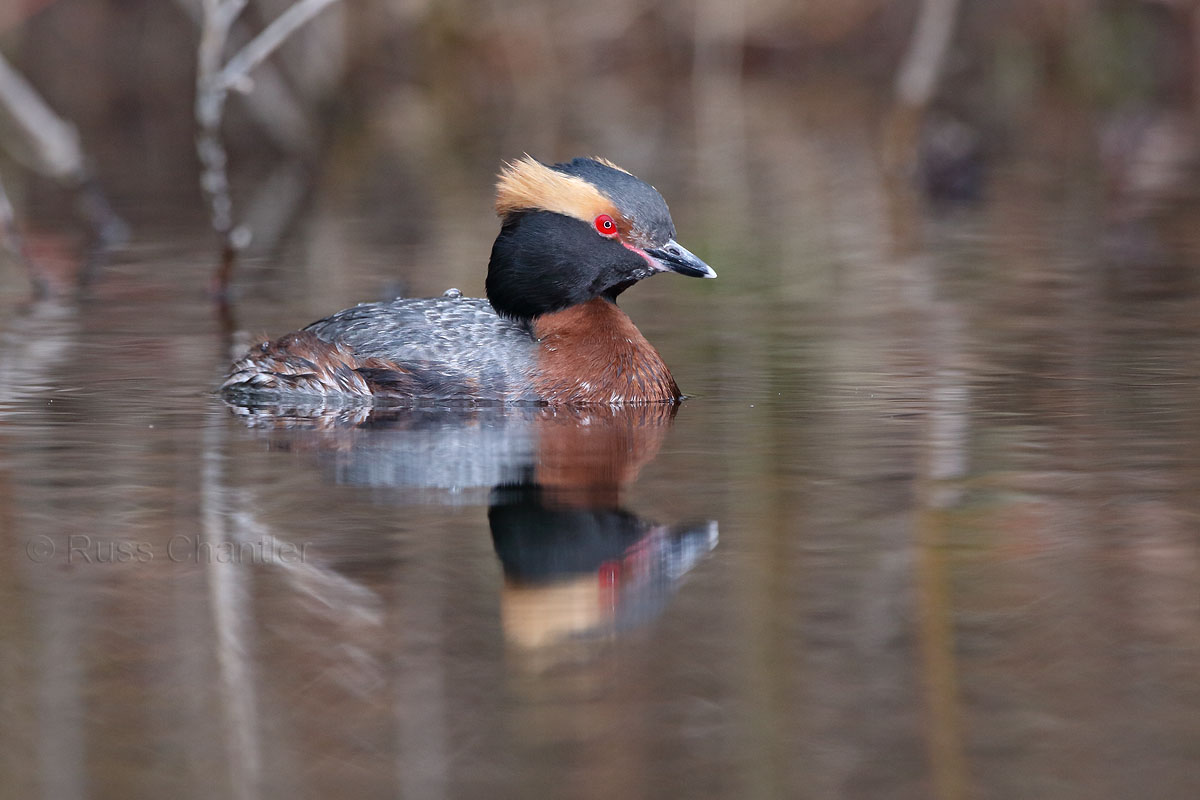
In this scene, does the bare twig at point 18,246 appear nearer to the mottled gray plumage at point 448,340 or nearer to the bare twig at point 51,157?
the bare twig at point 51,157

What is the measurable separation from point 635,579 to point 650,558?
0.23 metres

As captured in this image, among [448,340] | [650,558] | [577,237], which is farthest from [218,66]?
[650,558]

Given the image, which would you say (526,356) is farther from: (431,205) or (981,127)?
(981,127)

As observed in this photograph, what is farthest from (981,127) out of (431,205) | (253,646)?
(253,646)

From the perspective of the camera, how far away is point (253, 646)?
17.0ft

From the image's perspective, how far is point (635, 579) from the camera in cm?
576

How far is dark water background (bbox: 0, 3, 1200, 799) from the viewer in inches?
174

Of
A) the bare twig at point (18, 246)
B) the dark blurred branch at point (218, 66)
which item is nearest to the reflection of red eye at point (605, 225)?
the dark blurred branch at point (218, 66)

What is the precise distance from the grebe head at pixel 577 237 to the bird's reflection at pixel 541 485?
617 millimetres

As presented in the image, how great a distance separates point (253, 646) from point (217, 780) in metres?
0.91

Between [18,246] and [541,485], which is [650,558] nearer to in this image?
[541,485]

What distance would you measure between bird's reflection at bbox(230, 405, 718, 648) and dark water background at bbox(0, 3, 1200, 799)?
0.08 feet

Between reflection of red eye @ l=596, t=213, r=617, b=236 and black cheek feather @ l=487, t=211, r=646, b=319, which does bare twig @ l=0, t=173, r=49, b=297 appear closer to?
black cheek feather @ l=487, t=211, r=646, b=319

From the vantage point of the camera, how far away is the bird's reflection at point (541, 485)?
559 centimetres
